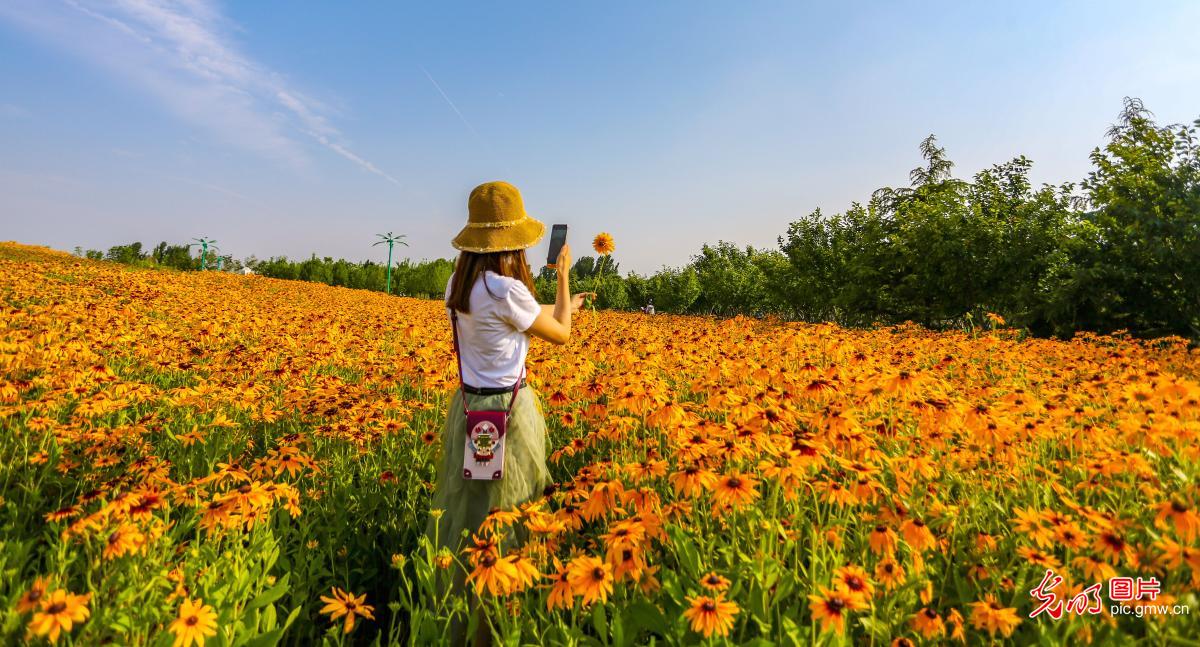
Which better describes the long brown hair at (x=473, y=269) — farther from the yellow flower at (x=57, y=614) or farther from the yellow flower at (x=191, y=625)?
the yellow flower at (x=57, y=614)

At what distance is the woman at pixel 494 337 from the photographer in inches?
106

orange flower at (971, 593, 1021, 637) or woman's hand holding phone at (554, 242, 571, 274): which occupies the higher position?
woman's hand holding phone at (554, 242, 571, 274)

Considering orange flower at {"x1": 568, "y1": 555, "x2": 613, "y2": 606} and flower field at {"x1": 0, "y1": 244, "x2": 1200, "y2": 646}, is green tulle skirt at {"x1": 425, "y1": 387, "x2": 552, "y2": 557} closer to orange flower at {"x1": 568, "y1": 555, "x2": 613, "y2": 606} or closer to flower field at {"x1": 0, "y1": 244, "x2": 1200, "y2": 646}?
flower field at {"x1": 0, "y1": 244, "x2": 1200, "y2": 646}

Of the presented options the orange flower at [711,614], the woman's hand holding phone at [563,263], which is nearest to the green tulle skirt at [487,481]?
the woman's hand holding phone at [563,263]

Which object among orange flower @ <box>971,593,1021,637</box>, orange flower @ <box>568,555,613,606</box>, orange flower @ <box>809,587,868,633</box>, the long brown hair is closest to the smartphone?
the long brown hair

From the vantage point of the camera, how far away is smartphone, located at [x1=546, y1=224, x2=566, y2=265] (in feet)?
9.84

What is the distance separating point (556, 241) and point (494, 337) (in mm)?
701

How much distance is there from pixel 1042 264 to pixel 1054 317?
1.89 m

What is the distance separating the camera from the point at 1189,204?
10797mm

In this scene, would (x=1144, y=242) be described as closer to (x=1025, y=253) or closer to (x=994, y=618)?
(x=1025, y=253)

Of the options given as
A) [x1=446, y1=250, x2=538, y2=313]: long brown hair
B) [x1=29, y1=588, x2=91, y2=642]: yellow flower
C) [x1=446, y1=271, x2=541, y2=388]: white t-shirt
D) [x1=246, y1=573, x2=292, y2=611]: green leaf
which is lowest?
[x1=246, y1=573, x2=292, y2=611]: green leaf

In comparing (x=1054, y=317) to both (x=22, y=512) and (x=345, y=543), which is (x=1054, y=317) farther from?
(x=22, y=512)

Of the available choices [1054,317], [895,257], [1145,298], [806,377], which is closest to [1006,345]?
[806,377]

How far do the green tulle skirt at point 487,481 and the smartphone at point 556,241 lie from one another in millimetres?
697
